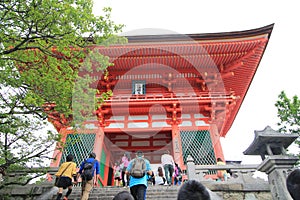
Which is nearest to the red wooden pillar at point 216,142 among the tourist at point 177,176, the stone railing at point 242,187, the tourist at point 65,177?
the tourist at point 177,176

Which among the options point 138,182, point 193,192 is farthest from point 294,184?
point 138,182

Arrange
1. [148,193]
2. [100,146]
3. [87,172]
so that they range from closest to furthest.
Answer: [87,172] < [148,193] < [100,146]

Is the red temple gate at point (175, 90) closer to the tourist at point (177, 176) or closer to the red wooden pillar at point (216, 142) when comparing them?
the red wooden pillar at point (216, 142)

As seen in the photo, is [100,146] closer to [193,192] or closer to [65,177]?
[65,177]

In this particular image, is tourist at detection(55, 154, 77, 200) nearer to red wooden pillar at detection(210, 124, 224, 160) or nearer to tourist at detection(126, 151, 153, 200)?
→ tourist at detection(126, 151, 153, 200)

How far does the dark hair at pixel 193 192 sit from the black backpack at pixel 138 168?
119 inches

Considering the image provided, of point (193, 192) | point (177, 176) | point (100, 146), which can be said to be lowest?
point (193, 192)

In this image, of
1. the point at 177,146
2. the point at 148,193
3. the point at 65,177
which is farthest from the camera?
the point at 177,146

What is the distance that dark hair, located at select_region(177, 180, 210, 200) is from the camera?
1426 millimetres

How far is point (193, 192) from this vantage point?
56.9 inches

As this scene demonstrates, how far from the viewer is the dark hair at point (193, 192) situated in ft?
4.68

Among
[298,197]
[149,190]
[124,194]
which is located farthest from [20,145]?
[298,197]

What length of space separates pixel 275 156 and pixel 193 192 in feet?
14.8

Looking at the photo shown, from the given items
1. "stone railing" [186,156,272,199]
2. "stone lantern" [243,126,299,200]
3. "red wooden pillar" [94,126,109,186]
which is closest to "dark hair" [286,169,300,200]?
"stone lantern" [243,126,299,200]
